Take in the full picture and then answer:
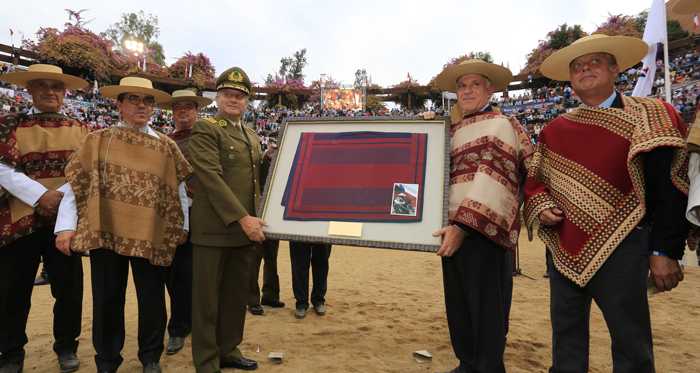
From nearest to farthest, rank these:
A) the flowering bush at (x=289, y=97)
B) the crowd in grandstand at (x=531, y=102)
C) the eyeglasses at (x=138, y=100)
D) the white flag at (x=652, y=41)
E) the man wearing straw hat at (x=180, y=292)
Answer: the eyeglasses at (x=138, y=100) < the man wearing straw hat at (x=180, y=292) < the white flag at (x=652, y=41) < the crowd in grandstand at (x=531, y=102) < the flowering bush at (x=289, y=97)

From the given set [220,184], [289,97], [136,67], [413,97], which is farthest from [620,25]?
[136,67]

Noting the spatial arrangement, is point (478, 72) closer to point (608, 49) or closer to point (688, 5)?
point (608, 49)

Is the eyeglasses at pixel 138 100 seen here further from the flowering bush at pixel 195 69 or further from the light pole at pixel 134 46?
the light pole at pixel 134 46

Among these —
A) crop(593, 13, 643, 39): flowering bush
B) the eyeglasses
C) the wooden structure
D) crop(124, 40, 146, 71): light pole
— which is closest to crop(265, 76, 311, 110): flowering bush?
the wooden structure

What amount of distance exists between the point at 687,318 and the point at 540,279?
89.7 inches

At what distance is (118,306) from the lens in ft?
8.73

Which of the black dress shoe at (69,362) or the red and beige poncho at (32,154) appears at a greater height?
the red and beige poncho at (32,154)

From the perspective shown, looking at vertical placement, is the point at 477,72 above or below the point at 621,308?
above

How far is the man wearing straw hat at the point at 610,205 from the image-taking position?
171cm

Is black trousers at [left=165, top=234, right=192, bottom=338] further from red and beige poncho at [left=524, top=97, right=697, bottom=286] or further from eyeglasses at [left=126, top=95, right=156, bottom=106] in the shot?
red and beige poncho at [left=524, top=97, right=697, bottom=286]

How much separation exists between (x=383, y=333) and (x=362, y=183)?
2.06m

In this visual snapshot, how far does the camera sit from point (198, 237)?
8.85 ft

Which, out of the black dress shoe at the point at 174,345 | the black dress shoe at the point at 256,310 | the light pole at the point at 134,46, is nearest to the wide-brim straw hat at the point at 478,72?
the black dress shoe at the point at 174,345

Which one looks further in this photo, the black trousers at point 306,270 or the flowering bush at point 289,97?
the flowering bush at point 289,97
